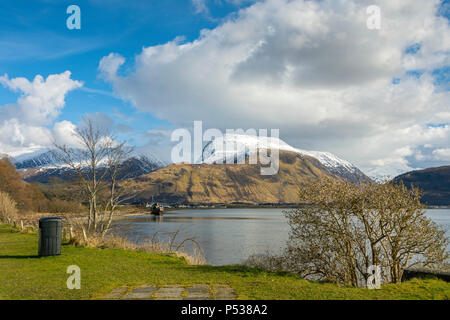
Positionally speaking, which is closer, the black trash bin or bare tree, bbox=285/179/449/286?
bare tree, bbox=285/179/449/286

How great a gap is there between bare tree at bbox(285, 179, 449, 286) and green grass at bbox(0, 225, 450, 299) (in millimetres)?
1905

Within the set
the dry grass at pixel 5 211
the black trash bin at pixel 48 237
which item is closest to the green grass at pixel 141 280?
the black trash bin at pixel 48 237

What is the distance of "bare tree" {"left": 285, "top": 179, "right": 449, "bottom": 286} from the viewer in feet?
41.0

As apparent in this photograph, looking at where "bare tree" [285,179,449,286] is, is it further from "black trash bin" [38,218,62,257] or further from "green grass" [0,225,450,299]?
"black trash bin" [38,218,62,257]

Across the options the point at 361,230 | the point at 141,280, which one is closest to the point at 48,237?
the point at 141,280

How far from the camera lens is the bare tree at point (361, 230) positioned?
12500 mm

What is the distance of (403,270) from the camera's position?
501 inches

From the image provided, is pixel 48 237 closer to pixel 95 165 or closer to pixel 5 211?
pixel 95 165

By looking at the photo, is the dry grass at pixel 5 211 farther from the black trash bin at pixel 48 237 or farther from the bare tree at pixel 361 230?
the bare tree at pixel 361 230

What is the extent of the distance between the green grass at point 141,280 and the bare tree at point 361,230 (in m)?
1.91

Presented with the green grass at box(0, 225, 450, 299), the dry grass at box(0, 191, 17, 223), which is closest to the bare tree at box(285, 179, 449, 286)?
the green grass at box(0, 225, 450, 299)
